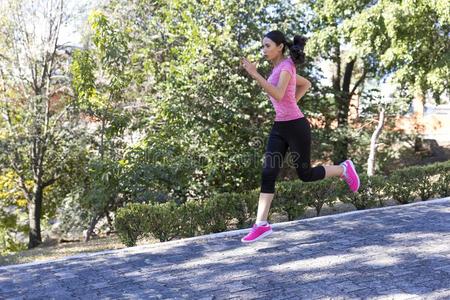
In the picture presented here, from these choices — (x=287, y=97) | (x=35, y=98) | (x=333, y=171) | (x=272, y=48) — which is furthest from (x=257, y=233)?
(x=35, y=98)

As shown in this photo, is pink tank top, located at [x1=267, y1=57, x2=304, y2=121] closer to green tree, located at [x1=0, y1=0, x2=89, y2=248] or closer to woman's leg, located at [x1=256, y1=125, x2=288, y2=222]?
woman's leg, located at [x1=256, y1=125, x2=288, y2=222]

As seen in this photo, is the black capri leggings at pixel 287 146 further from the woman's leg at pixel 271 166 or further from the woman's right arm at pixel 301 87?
the woman's right arm at pixel 301 87

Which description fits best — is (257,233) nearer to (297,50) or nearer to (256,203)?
(297,50)

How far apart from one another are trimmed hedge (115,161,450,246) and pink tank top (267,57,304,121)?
2148mm

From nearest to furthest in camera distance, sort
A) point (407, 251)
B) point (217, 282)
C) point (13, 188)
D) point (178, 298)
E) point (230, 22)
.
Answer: point (178, 298)
point (217, 282)
point (407, 251)
point (230, 22)
point (13, 188)

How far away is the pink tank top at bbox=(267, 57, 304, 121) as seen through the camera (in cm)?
430

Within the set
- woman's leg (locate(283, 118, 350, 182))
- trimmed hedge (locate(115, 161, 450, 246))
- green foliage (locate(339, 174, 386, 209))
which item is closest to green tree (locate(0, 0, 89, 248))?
trimmed hedge (locate(115, 161, 450, 246))

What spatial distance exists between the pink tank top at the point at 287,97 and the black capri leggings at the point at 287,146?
55 mm

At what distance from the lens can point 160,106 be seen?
32.1 ft

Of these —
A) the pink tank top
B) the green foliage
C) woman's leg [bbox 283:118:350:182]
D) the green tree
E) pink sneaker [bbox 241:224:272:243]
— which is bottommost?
pink sneaker [bbox 241:224:272:243]

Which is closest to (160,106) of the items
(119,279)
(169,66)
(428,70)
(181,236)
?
(169,66)

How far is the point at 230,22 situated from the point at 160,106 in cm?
217

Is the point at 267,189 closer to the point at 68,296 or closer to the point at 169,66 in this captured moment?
the point at 68,296

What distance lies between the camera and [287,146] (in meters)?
4.55
